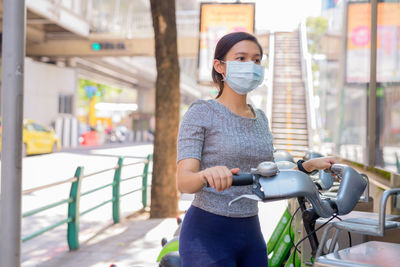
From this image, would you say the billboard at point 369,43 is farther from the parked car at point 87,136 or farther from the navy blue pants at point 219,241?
the parked car at point 87,136

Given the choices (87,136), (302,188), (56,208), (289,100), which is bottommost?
(56,208)

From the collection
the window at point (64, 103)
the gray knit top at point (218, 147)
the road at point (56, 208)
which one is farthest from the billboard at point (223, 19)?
the window at point (64, 103)

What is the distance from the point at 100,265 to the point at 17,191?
2352 millimetres

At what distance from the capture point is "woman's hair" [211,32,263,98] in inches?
82.8

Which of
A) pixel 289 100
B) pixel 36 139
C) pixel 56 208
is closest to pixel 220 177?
pixel 56 208

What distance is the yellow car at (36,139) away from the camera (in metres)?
21.2

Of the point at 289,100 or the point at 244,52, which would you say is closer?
the point at 244,52

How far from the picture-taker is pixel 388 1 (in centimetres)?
448

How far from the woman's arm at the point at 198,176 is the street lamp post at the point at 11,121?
193 cm

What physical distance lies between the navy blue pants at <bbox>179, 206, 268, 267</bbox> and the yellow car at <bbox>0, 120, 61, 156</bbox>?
784 inches

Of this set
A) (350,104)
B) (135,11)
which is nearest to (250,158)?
(350,104)

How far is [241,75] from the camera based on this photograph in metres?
2.12

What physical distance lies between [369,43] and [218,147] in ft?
12.0

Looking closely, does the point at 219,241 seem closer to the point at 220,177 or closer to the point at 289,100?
the point at 220,177
